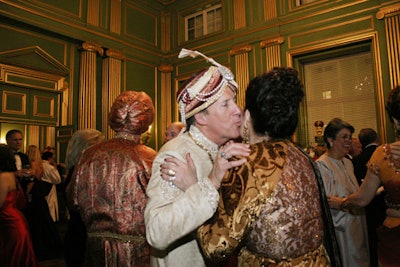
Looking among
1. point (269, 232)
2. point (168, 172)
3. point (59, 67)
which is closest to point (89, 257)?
point (168, 172)

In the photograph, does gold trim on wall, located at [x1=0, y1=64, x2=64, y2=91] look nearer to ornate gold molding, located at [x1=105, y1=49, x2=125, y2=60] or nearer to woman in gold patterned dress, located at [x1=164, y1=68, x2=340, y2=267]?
ornate gold molding, located at [x1=105, y1=49, x2=125, y2=60]

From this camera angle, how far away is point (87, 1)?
6.82 metres

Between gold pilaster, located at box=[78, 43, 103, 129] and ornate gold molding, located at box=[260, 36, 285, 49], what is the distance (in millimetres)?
3614

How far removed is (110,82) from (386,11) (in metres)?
5.58

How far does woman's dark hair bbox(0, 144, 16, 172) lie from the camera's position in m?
2.97

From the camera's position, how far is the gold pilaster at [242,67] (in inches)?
277

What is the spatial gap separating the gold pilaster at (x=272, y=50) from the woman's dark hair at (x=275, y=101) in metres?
5.64

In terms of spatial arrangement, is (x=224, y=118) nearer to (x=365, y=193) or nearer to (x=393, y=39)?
(x=365, y=193)

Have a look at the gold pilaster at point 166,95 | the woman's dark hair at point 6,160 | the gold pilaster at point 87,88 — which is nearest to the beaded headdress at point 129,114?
the woman's dark hair at point 6,160

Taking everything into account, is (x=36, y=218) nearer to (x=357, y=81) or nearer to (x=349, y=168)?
(x=349, y=168)

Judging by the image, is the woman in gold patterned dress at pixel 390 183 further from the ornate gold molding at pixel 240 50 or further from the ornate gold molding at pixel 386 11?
the ornate gold molding at pixel 240 50

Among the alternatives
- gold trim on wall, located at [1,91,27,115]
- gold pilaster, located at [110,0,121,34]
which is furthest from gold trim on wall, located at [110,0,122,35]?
gold trim on wall, located at [1,91,27,115]

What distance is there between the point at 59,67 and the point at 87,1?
1644 mm

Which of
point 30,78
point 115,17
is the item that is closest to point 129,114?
point 30,78
